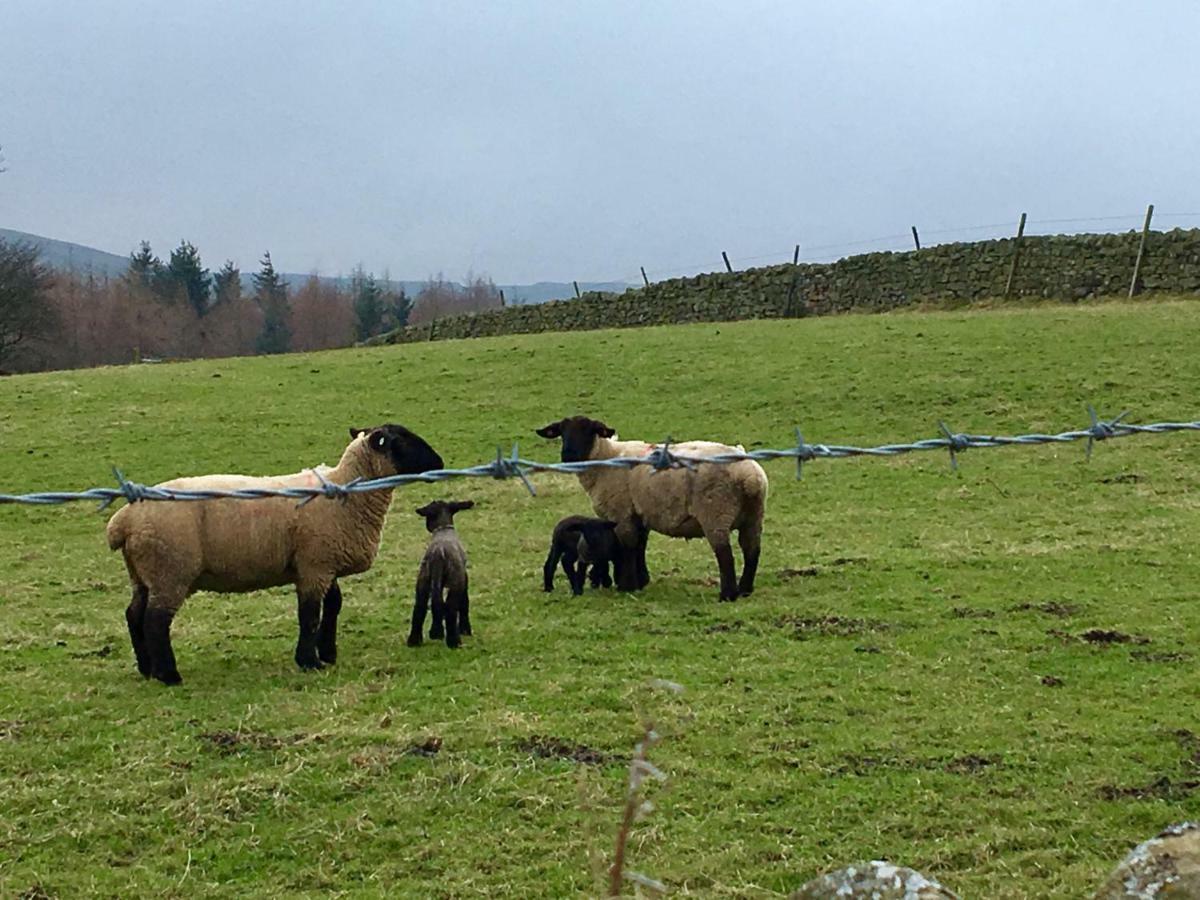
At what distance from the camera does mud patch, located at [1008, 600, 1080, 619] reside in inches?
407

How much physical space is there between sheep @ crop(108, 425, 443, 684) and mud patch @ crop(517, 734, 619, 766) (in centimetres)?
A: 229

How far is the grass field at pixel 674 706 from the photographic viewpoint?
18.4 ft

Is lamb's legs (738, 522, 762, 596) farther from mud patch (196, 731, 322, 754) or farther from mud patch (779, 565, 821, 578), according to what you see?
mud patch (196, 731, 322, 754)

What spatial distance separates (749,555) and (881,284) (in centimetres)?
2917

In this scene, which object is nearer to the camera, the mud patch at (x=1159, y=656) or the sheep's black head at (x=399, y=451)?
the mud patch at (x=1159, y=656)

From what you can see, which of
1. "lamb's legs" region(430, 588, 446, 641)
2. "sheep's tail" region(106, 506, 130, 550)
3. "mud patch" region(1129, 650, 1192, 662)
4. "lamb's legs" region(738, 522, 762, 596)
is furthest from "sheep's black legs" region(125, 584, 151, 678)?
"mud patch" region(1129, 650, 1192, 662)

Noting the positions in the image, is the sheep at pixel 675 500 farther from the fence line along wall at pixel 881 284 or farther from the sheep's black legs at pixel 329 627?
the fence line along wall at pixel 881 284

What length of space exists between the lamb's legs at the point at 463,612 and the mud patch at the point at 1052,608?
14.7ft

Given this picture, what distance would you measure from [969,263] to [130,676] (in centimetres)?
3290

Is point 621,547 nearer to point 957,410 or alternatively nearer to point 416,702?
point 416,702

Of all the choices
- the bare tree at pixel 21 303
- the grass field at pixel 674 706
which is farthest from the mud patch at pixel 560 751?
the bare tree at pixel 21 303

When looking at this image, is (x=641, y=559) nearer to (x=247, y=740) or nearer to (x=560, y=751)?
(x=560, y=751)

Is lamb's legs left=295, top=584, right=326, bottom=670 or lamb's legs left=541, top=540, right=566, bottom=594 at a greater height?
lamb's legs left=295, top=584, right=326, bottom=670

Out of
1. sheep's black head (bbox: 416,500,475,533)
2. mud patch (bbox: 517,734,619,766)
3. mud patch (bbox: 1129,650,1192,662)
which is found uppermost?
sheep's black head (bbox: 416,500,475,533)
